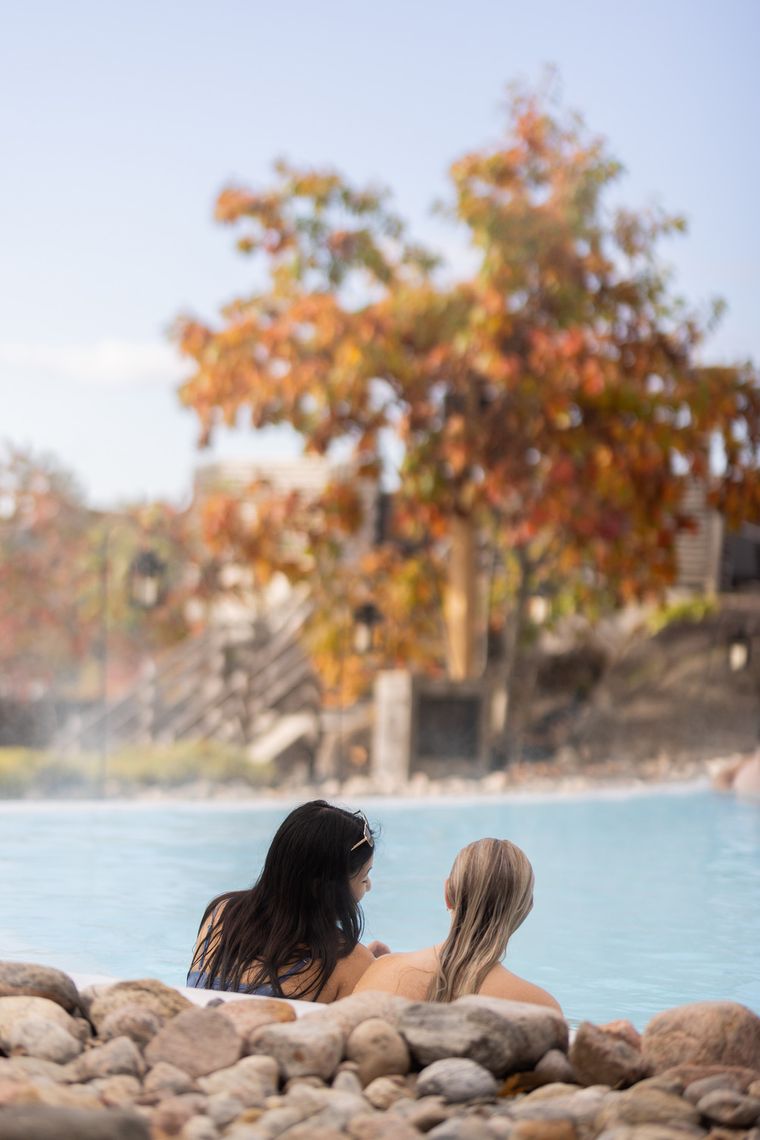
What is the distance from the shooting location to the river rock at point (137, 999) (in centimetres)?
330

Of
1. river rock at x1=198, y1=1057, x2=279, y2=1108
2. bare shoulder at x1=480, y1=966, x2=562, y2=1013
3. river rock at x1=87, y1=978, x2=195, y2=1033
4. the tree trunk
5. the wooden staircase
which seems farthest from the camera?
the wooden staircase

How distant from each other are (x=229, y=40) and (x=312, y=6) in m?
1.01

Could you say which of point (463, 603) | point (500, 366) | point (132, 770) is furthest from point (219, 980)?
point (463, 603)

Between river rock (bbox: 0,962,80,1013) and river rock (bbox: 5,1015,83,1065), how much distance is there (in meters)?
0.21

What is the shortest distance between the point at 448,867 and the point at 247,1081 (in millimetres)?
5436

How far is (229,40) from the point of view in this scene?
17281mm

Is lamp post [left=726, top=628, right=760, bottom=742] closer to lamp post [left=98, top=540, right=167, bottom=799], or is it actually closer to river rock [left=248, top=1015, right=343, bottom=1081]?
lamp post [left=98, top=540, right=167, bottom=799]

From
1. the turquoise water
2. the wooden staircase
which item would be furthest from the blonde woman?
the wooden staircase

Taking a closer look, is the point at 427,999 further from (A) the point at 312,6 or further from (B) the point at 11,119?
(B) the point at 11,119

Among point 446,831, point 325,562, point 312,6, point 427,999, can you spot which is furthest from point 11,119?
point 427,999

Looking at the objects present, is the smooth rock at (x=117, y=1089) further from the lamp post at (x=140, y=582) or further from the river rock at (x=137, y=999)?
the lamp post at (x=140, y=582)

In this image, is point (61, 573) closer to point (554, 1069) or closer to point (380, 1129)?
point (554, 1069)

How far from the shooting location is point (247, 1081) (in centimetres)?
288

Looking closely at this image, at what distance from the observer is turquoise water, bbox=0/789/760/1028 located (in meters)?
5.85
